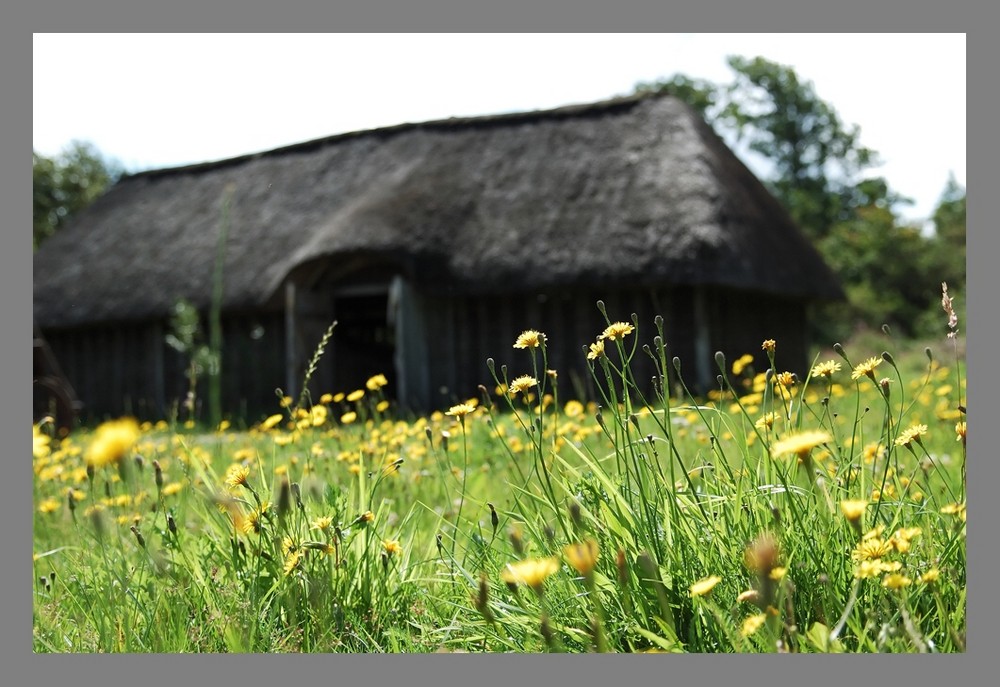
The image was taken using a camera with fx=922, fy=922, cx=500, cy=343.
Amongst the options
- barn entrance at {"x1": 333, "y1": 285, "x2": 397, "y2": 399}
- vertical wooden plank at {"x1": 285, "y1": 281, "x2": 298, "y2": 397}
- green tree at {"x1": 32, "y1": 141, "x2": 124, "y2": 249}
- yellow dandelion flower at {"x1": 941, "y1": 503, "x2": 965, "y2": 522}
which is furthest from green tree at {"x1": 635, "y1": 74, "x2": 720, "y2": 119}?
vertical wooden plank at {"x1": 285, "y1": 281, "x2": 298, "y2": 397}

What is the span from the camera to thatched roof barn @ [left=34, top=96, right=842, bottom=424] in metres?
5.73

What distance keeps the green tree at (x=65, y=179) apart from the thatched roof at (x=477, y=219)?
1355mm

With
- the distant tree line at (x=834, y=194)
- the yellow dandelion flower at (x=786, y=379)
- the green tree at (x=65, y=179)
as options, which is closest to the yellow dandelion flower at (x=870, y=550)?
the yellow dandelion flower at (x=786, y=379)

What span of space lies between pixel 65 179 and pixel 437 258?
3228 mm

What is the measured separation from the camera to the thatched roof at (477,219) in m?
6.27

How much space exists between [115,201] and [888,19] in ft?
27.2

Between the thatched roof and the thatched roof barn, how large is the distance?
18 mm

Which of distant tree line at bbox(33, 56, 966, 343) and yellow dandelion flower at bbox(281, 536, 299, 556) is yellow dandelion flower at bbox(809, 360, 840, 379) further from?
yellow dandelion flower at bbox(281, 536, 299, 556)

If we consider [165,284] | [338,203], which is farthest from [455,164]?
[165,284]

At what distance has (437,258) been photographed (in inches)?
264

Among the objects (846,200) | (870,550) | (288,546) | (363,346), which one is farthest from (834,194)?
(363,346)

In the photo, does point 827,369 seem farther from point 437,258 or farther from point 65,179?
point 437,258

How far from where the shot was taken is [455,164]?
7.51m

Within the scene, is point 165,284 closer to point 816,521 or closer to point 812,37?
point 812,37
